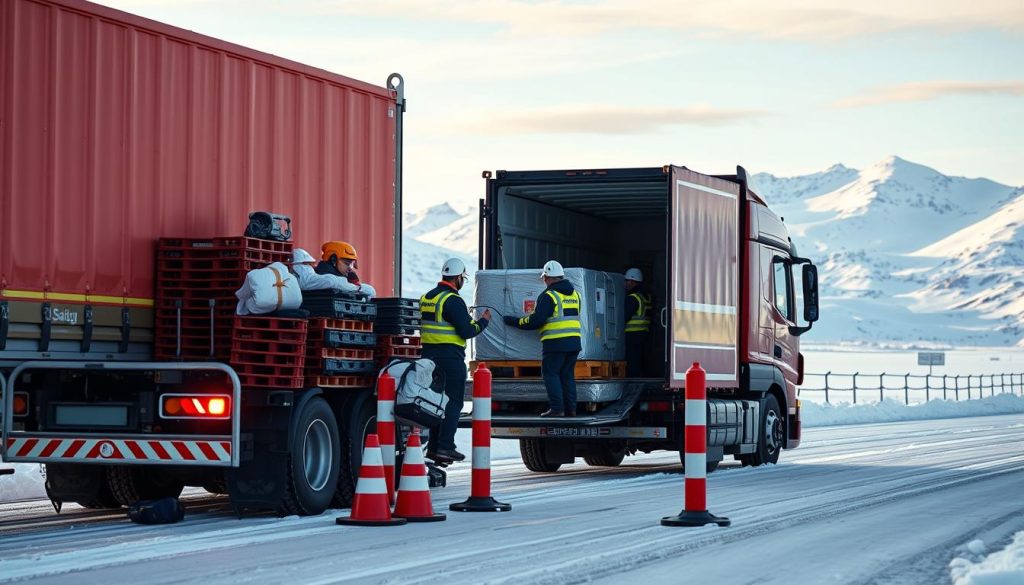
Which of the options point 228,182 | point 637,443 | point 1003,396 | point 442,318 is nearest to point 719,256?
point 637,443

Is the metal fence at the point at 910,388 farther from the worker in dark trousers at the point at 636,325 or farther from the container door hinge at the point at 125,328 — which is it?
the container door hinge at the point at 125,328

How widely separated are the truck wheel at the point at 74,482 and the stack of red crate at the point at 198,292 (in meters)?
1.49

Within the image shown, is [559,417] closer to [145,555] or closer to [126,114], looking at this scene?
[126,114]

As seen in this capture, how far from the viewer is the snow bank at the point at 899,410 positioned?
3853 cm

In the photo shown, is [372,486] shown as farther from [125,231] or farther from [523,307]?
[523,307]

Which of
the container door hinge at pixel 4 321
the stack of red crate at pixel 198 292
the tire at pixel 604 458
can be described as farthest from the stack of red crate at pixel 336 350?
the tire at pixel 604 458

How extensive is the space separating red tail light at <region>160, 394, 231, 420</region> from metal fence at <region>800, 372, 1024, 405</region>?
73.8 ft

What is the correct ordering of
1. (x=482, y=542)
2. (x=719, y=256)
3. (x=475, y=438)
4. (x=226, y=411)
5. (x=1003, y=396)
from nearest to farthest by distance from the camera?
(x=482, y=542) < (x=226, y=411) < (x=475, y=438) < (x=719, y=256) < (x=1003, y=396)

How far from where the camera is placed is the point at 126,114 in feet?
39.9

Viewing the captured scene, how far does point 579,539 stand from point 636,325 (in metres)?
8.04

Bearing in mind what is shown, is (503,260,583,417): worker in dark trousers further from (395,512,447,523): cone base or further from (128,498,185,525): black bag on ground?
(128,498,185,525): black bag on ground

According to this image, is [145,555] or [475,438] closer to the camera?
[145,555]

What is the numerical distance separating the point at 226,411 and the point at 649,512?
349 cm

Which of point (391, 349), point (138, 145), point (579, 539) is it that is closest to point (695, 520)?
point (579, 539)
